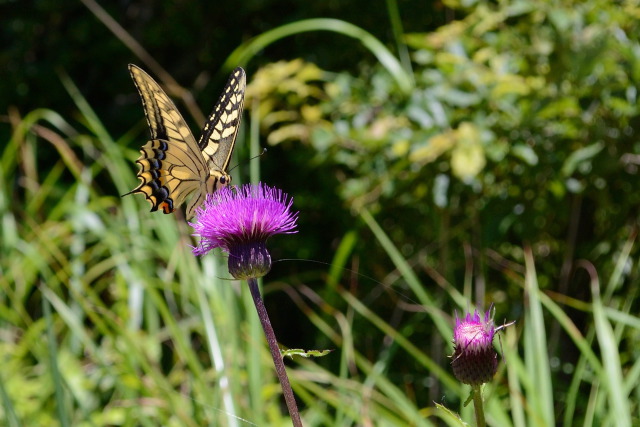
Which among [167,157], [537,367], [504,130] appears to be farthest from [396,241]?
[167,157]

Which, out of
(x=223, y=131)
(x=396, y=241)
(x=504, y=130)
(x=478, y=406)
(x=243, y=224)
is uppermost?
(x=504, y=130)

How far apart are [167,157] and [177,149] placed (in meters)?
0.04

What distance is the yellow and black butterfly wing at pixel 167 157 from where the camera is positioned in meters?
1.76

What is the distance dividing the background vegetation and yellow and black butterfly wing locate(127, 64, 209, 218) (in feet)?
1.51

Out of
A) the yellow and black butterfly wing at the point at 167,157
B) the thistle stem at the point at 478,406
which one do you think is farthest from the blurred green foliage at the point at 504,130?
the thistle stem at the point at 478,406

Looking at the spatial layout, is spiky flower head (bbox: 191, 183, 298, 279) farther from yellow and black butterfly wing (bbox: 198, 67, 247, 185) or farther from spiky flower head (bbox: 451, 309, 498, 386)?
yellow and black butterfly wing (bbox: 198, 67, 247, 185)

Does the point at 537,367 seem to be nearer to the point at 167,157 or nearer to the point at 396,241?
the point at 167,157

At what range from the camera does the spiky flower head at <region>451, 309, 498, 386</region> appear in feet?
3.50

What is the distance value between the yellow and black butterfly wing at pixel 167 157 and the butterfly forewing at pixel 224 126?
58mm

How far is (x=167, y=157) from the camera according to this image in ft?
5.79

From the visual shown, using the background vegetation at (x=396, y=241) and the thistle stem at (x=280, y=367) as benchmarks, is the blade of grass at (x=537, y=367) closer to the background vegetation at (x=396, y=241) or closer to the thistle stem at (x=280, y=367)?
the background vegetation at (x=396, y=241)

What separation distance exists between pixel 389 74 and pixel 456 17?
3.05 feet

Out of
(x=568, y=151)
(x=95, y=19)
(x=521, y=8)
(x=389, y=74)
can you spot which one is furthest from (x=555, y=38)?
(x=95, y=19)

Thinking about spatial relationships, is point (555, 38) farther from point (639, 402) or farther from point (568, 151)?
point (639, 402)
